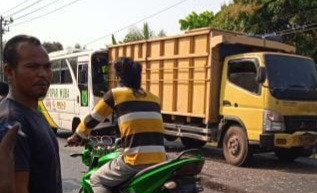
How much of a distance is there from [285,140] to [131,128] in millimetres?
6580

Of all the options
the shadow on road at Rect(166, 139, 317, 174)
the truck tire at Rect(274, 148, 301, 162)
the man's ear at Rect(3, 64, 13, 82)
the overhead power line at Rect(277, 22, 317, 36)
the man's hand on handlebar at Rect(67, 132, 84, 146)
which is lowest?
the shadow on road at Rect(166, 139, 317, 174)

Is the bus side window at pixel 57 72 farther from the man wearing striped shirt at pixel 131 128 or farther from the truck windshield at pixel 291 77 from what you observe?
the man wearing striped shirt at pixel 131 128

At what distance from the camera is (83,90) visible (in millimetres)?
15797

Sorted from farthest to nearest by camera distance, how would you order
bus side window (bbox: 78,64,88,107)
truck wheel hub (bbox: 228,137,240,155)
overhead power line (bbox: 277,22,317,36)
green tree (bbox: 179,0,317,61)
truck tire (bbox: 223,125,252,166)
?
1. green tree (bbox: 179,0,317,61)
2. overhead power line (bbox: 277,22,317,36)
3. bus side window (bbox: 78,64,88,107)
4. truck wheel hub (bbox: 228,137,240,155)
5. truck tire (bbox: 223,125,252,166)

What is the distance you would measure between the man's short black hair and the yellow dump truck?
8460 millimetres

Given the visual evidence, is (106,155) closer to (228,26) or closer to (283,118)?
(283,118)

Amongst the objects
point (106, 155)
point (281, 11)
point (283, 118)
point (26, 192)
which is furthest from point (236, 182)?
point (281, 11)

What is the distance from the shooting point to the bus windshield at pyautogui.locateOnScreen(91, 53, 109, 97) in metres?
15.6

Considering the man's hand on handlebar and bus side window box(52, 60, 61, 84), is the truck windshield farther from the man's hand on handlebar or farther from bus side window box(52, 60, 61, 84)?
bus side window box(52, 60, 61, 84)

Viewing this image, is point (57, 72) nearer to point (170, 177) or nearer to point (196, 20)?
point (196, 20)

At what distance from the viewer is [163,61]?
13.3m

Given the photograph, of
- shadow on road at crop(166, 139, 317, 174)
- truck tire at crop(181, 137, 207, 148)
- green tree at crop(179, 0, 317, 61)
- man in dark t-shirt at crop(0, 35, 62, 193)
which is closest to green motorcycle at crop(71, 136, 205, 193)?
man in dark t-shirt at crop(0, 35, 62, 193)

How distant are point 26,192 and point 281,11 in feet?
65.3

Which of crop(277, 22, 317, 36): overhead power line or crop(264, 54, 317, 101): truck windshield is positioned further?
crop(277, 22, 317, 36): overhead power line
